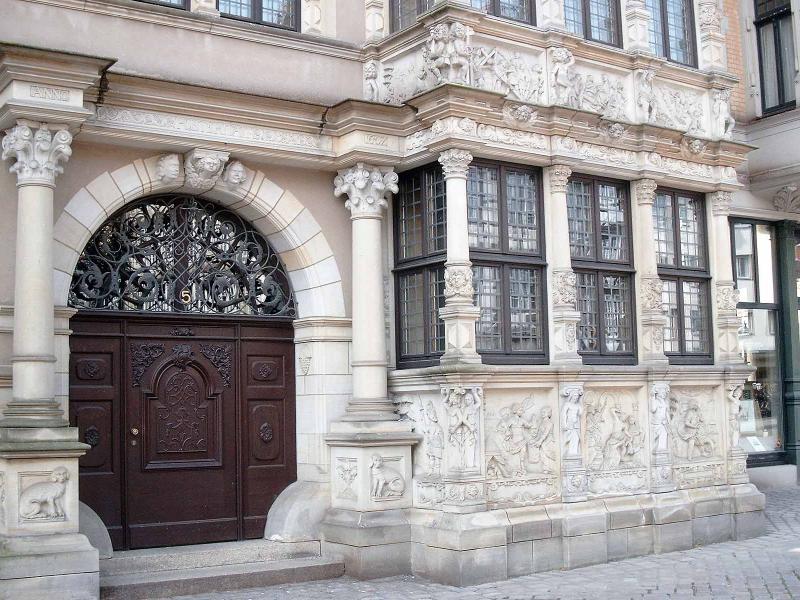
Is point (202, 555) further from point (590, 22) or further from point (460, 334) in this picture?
point (590, 22)

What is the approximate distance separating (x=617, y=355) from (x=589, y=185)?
1.93 metres

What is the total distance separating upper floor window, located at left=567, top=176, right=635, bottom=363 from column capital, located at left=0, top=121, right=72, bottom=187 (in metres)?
5.48

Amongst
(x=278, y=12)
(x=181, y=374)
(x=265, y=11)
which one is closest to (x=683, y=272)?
(x=278, y=12)

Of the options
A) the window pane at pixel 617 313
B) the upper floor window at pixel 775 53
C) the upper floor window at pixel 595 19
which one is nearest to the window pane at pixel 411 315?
the window pane at pixel 617 313

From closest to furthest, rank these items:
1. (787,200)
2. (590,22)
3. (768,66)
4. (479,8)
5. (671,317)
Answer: (479,8) → (590,22) → (671,317) → (787,200) → (768,66)

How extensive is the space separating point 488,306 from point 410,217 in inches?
51.7

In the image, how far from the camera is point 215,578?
984cm

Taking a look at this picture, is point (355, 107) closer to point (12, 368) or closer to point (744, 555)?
point (12, 368)

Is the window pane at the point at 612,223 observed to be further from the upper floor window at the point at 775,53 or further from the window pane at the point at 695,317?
the upper floor window at the point at 775,53

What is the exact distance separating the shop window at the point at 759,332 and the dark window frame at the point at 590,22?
4579 millimetres

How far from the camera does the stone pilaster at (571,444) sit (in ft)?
37.0

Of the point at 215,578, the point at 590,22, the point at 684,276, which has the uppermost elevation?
→ the point at 590,22

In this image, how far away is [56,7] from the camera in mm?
10055

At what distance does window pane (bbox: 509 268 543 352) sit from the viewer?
11.4 m
